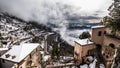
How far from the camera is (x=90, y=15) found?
609 feet

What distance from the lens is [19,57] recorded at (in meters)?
53.1

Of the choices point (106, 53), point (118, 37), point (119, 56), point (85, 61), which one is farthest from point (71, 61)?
point (119, 56)

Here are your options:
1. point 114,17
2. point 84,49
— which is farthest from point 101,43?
point 114,17

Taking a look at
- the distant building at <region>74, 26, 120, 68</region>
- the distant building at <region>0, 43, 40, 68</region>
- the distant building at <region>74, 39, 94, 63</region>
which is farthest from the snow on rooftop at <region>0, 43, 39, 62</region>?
the distant building at <region>74, 26, 120, 68</region>

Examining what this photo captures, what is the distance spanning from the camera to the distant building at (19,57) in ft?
172

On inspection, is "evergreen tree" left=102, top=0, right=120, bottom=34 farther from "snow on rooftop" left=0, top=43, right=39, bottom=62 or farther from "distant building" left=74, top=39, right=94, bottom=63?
"snow on rooftop" left=0, top=43, right=39, bottom=62

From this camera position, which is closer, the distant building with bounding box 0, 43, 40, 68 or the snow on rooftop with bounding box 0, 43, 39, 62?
the distant building with bounding box 0, 43, 40, 68

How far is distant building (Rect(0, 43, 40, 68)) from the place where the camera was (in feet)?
172

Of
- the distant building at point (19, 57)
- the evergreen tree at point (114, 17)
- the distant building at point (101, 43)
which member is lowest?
the distant building at point (19, 57)

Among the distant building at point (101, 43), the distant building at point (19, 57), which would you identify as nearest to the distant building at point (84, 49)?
the distant building at point (101, 43)

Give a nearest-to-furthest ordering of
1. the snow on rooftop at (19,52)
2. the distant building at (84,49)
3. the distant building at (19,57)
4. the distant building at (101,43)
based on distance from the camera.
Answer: the distant building at (101,43) < the distant building at (19,57) < the snow on rooftop at (19,52) < the distant building at (84,49)

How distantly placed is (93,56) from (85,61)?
8.17 feet

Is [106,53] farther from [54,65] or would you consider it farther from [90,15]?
[90,15]

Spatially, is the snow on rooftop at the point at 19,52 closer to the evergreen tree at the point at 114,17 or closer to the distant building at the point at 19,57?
the distant building at the point at 19,57
